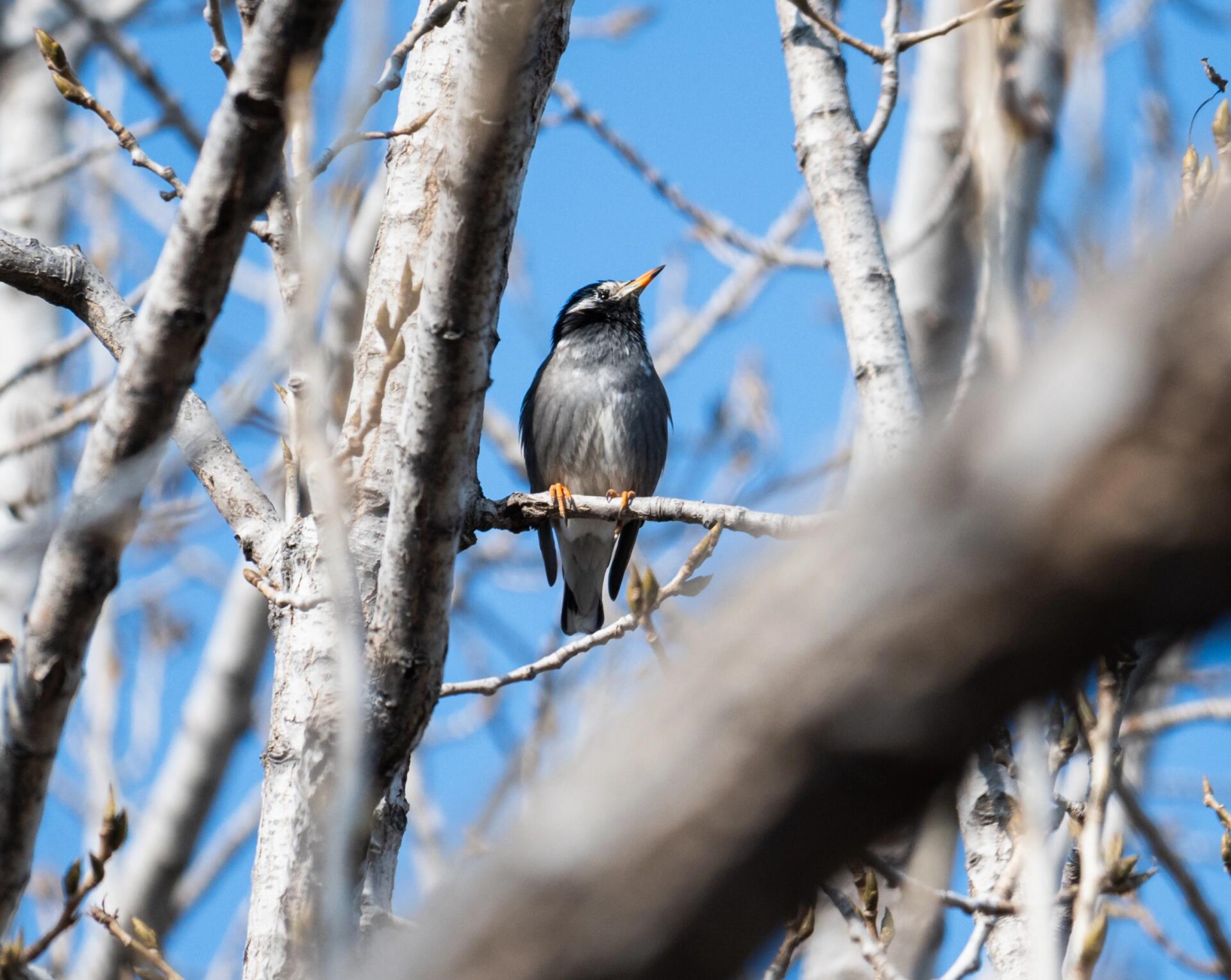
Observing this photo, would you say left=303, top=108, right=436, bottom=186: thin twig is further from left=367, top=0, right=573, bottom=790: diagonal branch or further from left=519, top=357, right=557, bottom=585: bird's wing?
left=519, top=357, right=557, bottom=585: bird's wing

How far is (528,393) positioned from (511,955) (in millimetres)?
6396

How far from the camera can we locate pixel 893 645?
108 centimetres

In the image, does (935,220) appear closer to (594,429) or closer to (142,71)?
(594,429)

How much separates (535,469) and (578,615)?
96 cm

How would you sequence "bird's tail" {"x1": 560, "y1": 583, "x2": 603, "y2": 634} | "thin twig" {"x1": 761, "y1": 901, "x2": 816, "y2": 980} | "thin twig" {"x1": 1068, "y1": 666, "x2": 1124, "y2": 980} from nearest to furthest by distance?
"thin twig" {"x1": 1068, "y1": 666, "x2": 1124, "y2": 980}
"thin twig" {"x1": 761, "y1": 901, "x2": 816, "y2": 980}
"bird's tail" {"x1": 560, "y1": 583, "x2": 603, "y2": 634}

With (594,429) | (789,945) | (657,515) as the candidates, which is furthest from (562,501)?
(594,429)

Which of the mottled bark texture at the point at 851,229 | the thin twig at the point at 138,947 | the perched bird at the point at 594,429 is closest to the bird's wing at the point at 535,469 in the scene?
the perched bird at the point at 594,429

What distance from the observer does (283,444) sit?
3.03 meters

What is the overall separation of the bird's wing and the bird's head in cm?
46

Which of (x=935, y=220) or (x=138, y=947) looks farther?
(x=935, y=220)

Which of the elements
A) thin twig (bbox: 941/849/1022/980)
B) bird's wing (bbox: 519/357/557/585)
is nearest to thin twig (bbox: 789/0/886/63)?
thin twig (bbox: 941/849/1022/980)

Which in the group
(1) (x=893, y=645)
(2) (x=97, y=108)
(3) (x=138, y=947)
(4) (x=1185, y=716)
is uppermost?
(2) (x=97, y=108)

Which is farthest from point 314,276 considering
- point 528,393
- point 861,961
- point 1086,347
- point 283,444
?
point 528,393

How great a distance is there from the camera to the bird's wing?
23.5 ft
